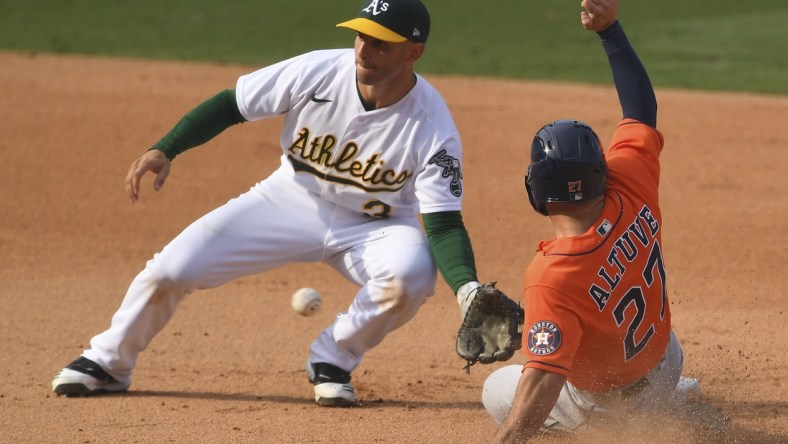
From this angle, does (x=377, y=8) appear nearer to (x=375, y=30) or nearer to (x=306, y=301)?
(x=375, y=30)

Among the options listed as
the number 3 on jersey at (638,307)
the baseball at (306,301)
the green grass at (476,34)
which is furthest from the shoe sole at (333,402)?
the green grass at (476,34)

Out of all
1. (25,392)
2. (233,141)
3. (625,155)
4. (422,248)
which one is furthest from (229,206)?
(233,141)

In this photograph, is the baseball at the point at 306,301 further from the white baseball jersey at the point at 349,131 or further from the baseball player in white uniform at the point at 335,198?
the white baseball jersey at the point at 349,131

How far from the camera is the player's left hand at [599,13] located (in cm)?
380

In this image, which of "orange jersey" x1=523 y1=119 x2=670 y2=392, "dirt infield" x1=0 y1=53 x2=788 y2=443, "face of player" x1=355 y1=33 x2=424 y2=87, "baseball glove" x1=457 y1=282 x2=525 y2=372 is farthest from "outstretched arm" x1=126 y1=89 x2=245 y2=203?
"orange jersey" x1=523 y1=119 x2=670 y2=392

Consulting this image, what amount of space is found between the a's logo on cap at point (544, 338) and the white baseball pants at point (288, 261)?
1166 mm

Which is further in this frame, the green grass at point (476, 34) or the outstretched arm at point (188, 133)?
the green grass at point (476, 34)

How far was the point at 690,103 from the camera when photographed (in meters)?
10.0

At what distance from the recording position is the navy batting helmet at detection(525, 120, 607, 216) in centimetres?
328

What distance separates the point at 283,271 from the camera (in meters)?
6.53

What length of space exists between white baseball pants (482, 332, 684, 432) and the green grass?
7.45 m

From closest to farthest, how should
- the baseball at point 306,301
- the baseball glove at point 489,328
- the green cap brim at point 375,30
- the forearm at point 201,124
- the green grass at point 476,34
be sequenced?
the baseball glove at point 489,328, the green cap brim at point 375,30, the forearm at point 201,124, the baseball at point 306,301, the green grass at point 476,34

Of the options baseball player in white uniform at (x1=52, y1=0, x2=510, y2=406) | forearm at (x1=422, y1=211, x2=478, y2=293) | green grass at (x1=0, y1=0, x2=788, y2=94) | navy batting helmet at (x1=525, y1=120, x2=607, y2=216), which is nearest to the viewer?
navy batting helmet at (x1=525, y1=120, x2=607, y2=216)

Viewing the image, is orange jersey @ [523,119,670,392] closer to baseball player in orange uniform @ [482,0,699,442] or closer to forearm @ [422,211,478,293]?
baseball player in orange uniform @ [482,0,699,442]
